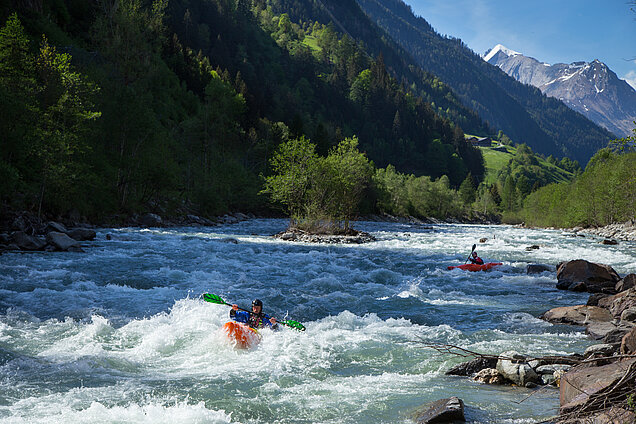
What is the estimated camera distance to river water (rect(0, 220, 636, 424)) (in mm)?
6586

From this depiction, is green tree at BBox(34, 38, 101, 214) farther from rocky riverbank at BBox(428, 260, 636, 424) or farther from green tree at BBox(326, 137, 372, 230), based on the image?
rocky riverbank at BBox(428, 260, 636, 424)

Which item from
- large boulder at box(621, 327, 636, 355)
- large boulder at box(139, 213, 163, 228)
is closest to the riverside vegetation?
large boulder at box(139, 213, 163, 228)

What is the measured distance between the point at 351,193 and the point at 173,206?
1980 cm

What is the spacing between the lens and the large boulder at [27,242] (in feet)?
66.7

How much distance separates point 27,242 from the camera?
20547 mm

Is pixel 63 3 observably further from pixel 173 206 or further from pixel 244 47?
pixel 244 47

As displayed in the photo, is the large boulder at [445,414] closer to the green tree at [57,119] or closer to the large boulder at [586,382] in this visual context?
the large boulder at [586,382]

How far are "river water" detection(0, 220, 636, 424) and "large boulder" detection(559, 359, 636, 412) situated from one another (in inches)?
17.3

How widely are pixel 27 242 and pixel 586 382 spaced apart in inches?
910

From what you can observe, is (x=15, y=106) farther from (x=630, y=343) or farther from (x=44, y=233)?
(x=630, y=343)

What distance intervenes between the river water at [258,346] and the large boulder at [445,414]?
0.28m

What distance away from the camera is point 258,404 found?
22.4 ft

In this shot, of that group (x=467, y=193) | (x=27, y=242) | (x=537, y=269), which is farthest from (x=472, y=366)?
(x=467, y=193)

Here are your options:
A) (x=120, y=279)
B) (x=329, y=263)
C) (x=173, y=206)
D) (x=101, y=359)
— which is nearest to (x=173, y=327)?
(x=101, y=359)
